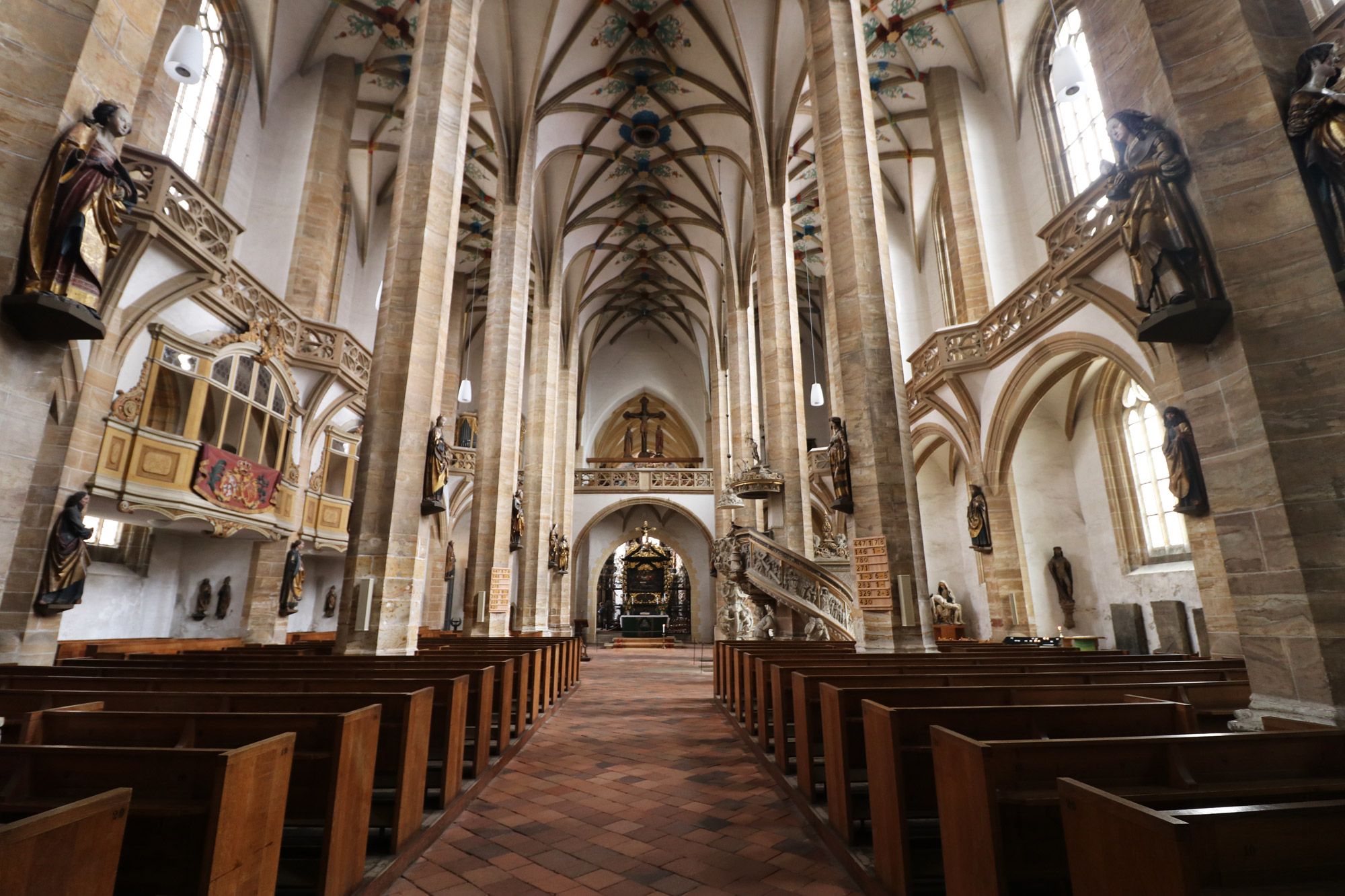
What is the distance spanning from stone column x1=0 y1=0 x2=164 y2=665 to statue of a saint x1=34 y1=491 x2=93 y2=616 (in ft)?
14.3

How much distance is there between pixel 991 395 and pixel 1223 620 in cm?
508

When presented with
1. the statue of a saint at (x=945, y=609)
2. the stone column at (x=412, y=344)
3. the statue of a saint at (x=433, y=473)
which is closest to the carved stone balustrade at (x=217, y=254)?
the stone column at (x=412, y=344)

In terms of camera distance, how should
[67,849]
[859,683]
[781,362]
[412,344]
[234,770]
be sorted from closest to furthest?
1. [67,849]
2. [234,770]
3. [859,683]
4. [412,344]
5. [781,362]

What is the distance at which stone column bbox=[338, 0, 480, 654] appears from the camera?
5957 millimetres

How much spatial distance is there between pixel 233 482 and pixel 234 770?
370 inches

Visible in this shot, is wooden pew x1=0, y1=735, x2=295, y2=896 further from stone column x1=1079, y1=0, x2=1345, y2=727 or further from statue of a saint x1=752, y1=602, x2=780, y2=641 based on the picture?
statue of a saint x1=752, y1=602, x2=780, y2=641

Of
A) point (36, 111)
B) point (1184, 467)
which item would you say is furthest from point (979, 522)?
point (36, 111)

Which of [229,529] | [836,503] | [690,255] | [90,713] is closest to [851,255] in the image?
[836,503]

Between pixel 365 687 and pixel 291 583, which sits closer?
pixel 365 687

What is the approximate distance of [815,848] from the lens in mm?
2906

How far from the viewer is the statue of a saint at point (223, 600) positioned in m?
11.4

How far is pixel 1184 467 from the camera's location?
706cm

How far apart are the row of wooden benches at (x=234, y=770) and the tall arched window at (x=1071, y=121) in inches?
474

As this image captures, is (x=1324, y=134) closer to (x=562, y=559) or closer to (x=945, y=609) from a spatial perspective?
(x=945, y=609)
